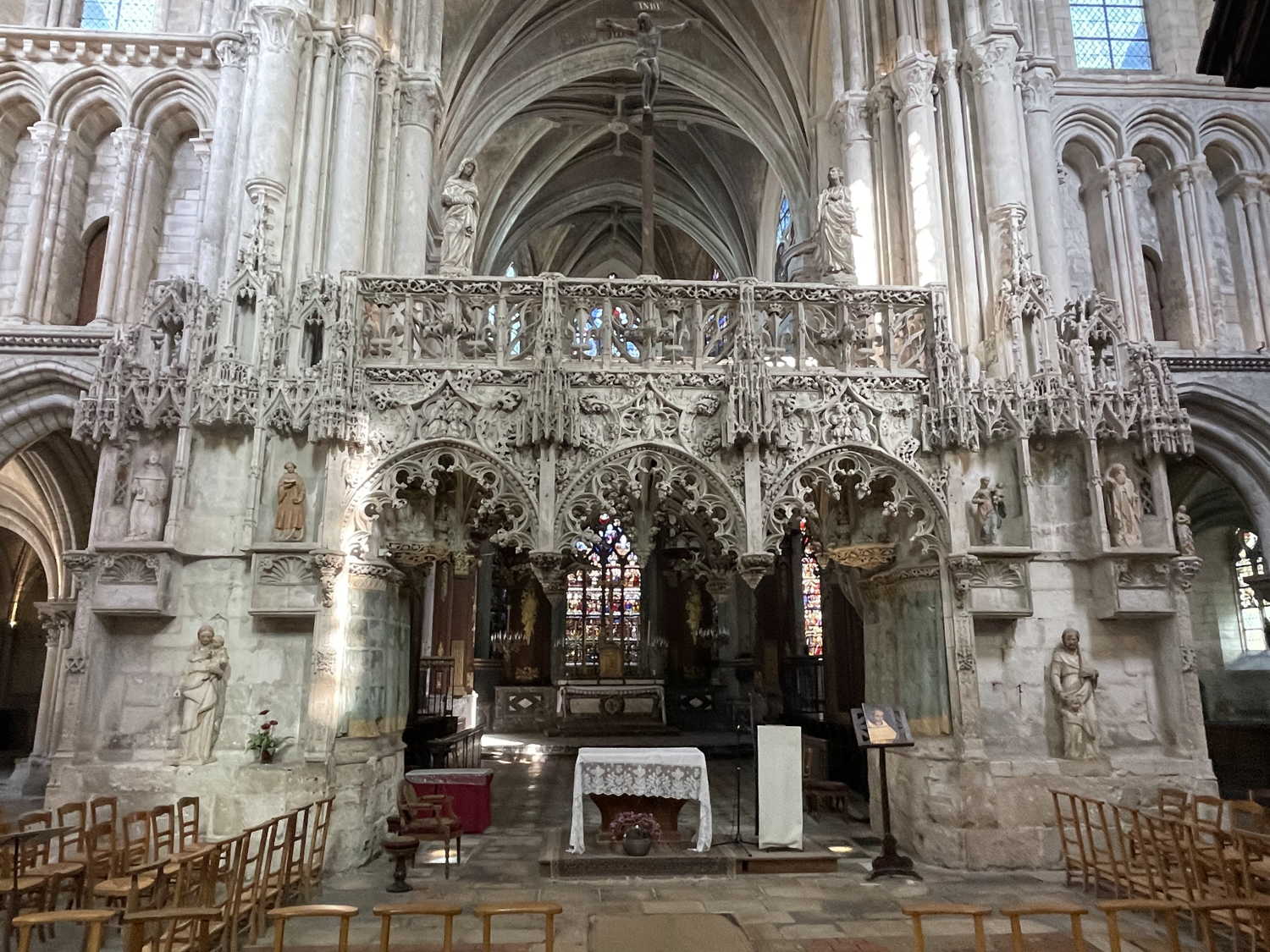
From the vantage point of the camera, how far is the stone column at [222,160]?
12000 mm

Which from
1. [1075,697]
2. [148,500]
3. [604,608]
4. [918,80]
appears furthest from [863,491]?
[604,608]

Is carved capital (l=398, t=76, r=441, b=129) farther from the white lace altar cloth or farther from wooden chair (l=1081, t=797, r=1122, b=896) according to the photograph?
wooden chair (l=1081, t=797, r=1122, b=896)

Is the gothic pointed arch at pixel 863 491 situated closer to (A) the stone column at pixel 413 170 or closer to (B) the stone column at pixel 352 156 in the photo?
(B) the stone column at pixel 352 156

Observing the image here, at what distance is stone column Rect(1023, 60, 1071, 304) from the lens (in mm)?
12094

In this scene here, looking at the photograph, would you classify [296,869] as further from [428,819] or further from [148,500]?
[148,500]

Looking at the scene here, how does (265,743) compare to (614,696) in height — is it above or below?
below

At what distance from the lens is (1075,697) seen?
10.1 metres

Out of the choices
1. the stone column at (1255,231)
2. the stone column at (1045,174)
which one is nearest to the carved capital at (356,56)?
the stone column at (1045,174)

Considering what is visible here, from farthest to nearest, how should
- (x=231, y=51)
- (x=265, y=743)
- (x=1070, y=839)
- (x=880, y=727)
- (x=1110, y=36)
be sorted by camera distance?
(x=1110, y=36) → (x=231, y=51) → (x=265, y=743) → (x=880, y=727) → (x=1070, y=839)

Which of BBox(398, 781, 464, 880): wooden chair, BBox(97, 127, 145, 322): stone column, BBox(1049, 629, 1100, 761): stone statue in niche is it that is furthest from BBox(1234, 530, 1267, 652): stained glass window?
BBox(97, 127, 145, 322): stone column

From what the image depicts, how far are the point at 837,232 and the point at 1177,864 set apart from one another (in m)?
8.32

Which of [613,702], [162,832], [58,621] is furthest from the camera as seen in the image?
[613,702]

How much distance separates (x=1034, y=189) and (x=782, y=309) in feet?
13.5

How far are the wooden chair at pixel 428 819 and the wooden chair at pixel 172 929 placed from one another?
2834mm
